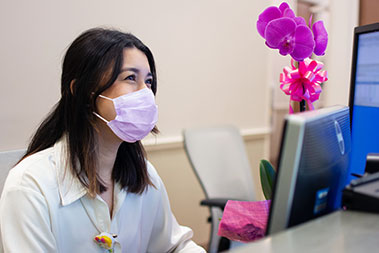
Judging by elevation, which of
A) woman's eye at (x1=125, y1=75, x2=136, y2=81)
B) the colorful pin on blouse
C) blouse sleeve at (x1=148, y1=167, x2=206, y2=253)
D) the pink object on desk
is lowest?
blouse sleeve at (x1=148, y1=167, x2=206, y2=253)

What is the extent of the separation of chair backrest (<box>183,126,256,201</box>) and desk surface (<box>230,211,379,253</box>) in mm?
1361

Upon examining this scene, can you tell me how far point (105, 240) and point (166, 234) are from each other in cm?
27

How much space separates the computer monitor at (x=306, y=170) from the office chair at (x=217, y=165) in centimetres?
122

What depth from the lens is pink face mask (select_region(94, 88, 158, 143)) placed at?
110cm

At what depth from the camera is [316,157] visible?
0.50 meters

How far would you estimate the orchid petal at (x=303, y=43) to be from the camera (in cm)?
81

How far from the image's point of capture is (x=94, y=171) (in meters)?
1.06

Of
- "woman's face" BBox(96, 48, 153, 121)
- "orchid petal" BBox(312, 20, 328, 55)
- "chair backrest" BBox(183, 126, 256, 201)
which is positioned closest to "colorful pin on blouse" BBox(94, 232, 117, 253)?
"woman's face" BBox(96, 48, 153, 121)

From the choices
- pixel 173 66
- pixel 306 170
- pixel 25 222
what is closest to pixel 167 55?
pixel 173 66

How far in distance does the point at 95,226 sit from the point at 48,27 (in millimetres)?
1085

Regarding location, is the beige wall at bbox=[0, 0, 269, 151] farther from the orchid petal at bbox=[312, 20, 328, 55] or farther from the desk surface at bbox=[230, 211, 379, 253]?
the desk surface at bbox=[230, 211, 379, 253]

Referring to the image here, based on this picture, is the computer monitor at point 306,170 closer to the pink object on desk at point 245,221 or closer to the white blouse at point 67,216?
the pink object on desk at point 245,221

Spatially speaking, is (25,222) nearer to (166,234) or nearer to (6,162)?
(6,162)

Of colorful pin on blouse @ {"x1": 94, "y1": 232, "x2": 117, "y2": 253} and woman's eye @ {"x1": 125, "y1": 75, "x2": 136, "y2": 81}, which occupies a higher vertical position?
woman's eye @ {"x1": 125, "y1": 75, "x2": 136, "y2": 81}
